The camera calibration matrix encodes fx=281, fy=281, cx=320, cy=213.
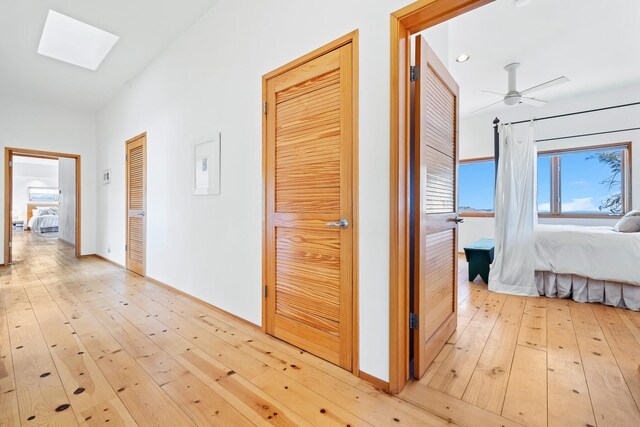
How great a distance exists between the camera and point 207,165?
2.79m

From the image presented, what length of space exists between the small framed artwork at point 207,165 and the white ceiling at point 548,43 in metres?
2.01

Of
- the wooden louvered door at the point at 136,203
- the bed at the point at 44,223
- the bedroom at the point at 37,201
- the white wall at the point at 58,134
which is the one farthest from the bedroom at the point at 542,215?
the bed at the point at 44,223

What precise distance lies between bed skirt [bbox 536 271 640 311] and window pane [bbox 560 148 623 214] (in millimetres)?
2612

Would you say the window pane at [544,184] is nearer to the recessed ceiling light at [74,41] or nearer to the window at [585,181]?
the window at [585,181]

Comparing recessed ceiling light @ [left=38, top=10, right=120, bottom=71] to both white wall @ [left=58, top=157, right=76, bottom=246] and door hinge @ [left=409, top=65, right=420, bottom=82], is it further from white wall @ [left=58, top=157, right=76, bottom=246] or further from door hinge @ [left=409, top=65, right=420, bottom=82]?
door hinge @ [left=409, top=65, right=420, bottom=82]

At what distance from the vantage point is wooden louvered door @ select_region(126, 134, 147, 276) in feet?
12.7

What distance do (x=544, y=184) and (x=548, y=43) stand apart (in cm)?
283

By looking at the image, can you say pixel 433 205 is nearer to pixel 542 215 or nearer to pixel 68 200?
pixel 542 215

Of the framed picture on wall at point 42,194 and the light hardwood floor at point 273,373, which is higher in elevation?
the framed picture on wall at point 42,194

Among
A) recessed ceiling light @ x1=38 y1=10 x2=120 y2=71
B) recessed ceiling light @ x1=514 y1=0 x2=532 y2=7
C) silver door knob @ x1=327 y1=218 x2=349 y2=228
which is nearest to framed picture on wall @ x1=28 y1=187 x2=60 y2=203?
recessed ceiling light @ x1=38 y1=10 x2=120 y2=71

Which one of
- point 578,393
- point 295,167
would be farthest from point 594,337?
point 295,167

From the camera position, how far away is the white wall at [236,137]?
157cm

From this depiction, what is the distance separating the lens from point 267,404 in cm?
141

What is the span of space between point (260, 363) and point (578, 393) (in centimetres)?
177
